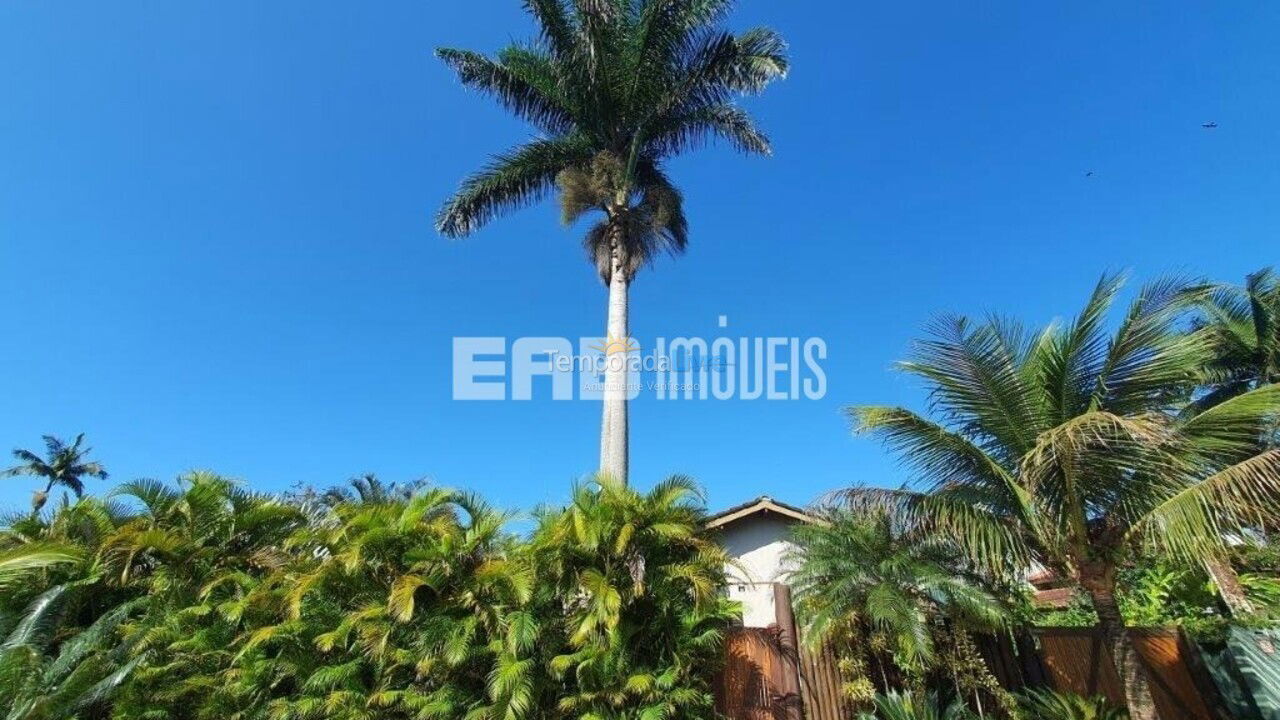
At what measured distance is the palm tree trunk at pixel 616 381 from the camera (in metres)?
9.05

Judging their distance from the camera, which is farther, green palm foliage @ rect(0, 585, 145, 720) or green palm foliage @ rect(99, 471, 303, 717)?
green palm foliage @ rect(99, 471, 303, 717)

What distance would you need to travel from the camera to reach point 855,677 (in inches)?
264

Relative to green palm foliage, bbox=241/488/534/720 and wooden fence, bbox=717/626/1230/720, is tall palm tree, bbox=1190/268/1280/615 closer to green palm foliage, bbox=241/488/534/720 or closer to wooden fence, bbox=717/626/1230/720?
wooden fence, bbox=717/626/1230/720

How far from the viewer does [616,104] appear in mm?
11289

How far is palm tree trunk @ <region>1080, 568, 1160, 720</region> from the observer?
5.68m

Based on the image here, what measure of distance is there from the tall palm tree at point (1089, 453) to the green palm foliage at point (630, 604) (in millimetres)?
2104

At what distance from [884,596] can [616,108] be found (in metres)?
9.51

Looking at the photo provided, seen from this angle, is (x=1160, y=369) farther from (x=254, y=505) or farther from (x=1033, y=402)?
(x=254, y=505)

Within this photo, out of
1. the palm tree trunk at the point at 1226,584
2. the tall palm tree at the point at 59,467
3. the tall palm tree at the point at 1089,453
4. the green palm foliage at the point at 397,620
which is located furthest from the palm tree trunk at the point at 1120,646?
the tall palm tree at the point at 59,467

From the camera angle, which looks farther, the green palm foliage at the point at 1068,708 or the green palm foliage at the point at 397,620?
the green palm foliage at the point at 1068,708

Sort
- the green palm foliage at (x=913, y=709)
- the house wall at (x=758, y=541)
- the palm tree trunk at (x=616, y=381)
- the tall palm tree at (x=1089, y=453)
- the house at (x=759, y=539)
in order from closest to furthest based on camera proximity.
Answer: the tall palm tree at (x=1089, y=453), the green palm foliage at (x=913, y=709), the palm tree trunk at (x=616, y=381), the house at (x=759, y=539), the house wall at (x=758, y=541)

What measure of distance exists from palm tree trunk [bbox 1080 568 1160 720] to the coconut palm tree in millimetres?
912

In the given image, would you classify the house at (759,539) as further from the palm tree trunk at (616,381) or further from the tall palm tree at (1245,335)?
the tall palm tree at (1245,335)

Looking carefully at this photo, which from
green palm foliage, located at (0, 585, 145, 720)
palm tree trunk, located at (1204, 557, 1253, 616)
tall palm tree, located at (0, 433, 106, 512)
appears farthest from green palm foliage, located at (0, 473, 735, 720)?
tall palm tree, located at (0, 433, 106, 512)
